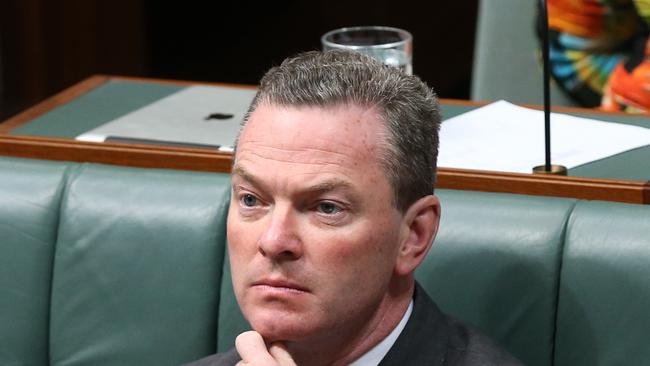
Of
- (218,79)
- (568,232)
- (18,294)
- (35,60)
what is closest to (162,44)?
(218,79)

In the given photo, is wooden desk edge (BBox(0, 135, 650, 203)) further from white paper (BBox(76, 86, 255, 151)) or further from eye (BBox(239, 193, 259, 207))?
eye (BBox(239, 193, 259, 207))

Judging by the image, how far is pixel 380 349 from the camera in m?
1.67

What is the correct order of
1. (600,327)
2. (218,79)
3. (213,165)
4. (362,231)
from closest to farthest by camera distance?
(362,231) → (600,327) → (213,165) → (218,79)

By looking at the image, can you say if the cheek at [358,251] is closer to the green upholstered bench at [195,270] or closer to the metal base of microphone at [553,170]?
the green upholstered bench at [195,270]

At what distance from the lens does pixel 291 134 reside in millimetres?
1601

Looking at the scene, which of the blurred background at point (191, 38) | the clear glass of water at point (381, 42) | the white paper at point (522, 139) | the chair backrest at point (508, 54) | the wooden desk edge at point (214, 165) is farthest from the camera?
the blurred background at point (191, 38)

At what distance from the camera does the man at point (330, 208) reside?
62.2 inches

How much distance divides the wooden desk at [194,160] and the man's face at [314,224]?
1.07 feet

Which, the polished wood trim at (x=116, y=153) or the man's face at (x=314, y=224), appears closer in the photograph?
the man's face at (x=314, y=224)

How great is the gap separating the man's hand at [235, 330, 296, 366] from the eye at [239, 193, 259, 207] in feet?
0.49

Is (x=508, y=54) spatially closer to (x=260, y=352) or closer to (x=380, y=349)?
(x=380, y=349)

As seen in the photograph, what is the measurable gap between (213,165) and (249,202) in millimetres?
433

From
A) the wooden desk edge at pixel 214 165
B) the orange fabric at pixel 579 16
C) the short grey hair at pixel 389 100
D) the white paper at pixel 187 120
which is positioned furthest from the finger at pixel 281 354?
the orange fabric at pixel 579 16

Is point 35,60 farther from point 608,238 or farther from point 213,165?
point 608,238
